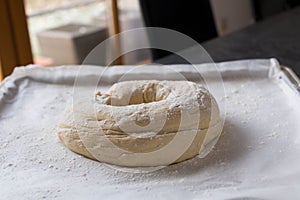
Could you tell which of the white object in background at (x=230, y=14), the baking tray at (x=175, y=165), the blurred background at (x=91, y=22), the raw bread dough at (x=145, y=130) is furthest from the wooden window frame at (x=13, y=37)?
the white object in background at (x=230, y=14)

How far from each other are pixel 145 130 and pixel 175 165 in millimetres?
77

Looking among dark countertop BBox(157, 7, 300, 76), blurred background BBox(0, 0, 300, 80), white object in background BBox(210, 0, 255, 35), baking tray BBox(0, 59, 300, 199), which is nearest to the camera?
baking tray BBox(0, 59, 300, 199)

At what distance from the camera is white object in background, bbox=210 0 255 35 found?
2.88 m

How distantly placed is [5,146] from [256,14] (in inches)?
66.3

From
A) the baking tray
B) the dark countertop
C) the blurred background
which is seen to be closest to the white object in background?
the blurred background

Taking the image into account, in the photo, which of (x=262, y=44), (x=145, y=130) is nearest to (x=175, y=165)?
(x=145, y=130)

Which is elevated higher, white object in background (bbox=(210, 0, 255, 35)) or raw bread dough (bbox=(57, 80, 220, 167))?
raw bread dough (bbox=(57, 80, 220, 167))

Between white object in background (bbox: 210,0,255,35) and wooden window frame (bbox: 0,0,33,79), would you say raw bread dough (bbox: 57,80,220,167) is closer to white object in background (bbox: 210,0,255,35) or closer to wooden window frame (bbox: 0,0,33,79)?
wooden window frame (bbox: 0,0,33,79)

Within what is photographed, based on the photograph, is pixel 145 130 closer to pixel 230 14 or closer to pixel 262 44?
pixel 262 44

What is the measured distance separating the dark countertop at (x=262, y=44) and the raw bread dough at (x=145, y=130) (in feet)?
1.47

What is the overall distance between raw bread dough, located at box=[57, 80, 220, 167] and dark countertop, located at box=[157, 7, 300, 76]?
45cm

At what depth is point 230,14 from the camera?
9.65 ft

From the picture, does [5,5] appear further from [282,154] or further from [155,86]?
[282,154]

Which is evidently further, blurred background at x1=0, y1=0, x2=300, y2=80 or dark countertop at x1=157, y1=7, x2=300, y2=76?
blurred background at x1=0, y1=0, x2=300, y2=80
